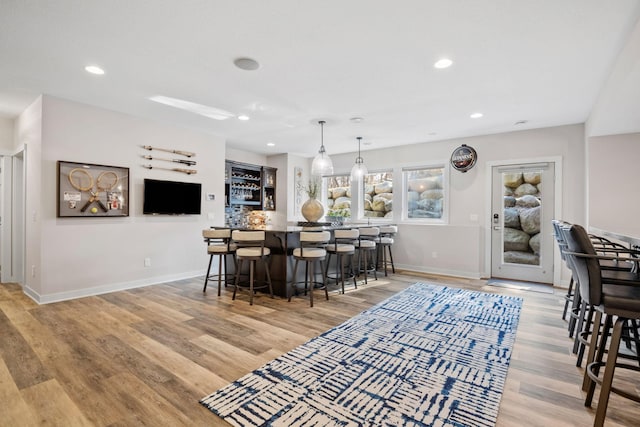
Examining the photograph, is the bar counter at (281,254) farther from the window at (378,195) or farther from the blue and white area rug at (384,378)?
the window at (378,195)

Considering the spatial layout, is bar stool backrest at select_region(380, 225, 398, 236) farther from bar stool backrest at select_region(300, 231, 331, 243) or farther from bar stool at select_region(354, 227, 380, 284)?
bar stool backrest at select_region(300, 231, 331, 243)

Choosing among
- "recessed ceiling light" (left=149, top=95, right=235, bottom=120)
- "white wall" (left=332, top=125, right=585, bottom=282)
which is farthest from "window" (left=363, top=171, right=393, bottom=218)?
"recessed ceiling light" (left=149, top=95, right=235, bottom=120)

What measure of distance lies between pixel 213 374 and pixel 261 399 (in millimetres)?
515

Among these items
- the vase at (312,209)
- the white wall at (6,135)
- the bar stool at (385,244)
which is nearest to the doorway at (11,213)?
the white wall at (6,135)

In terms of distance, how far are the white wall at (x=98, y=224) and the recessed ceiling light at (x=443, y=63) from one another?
4218 millimetres

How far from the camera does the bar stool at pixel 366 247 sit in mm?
5137

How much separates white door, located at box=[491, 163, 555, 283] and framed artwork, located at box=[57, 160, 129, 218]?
6142mm

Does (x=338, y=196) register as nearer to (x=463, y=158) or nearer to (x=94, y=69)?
(x=463, y=158)

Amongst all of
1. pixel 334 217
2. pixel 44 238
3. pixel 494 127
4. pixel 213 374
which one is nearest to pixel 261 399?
pixel 213 374

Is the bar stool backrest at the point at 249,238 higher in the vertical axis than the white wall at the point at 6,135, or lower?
lower

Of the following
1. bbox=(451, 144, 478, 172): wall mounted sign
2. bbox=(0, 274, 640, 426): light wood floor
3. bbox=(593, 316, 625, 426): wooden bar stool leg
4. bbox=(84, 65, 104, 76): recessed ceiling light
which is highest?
bbox=(84, 65, 104, 76): recessed ceiling light

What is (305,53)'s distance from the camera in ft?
9.38

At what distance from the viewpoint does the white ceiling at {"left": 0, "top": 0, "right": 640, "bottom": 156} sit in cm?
226

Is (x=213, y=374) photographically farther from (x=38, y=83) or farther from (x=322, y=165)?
(x=38, y=83)
